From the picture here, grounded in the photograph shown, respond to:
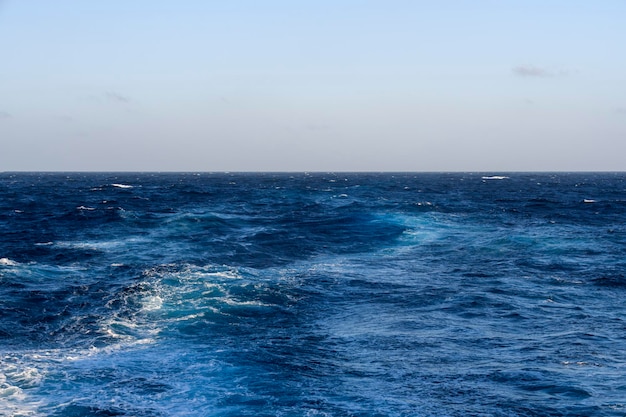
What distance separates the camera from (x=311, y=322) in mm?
28531

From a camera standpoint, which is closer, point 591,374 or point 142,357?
point 591,374

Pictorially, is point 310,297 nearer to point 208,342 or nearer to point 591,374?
point 208,342

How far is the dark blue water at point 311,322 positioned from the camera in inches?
751

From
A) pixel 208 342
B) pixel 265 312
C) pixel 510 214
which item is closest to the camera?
pixel 208 342

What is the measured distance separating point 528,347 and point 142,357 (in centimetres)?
1509

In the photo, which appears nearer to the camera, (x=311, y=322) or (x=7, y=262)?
(x=311, y=322)

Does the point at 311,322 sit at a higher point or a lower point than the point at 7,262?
lower

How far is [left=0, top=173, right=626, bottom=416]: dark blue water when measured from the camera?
19078mm

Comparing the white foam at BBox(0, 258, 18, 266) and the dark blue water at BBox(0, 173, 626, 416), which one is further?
the white foam at BBox(0, 258, 18, 266)

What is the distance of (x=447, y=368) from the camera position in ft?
71.2

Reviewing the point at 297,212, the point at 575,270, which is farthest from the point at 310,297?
the point at 297,212

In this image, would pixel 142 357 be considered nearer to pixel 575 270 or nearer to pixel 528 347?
pixel 528 347

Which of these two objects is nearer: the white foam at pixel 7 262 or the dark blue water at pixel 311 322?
the dark blue water at pixel 311 322

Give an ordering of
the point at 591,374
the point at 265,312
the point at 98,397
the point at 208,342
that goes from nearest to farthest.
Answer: the point at 98,397 < the point at 591,374 < the point at 208,342 < the point at 265,312
